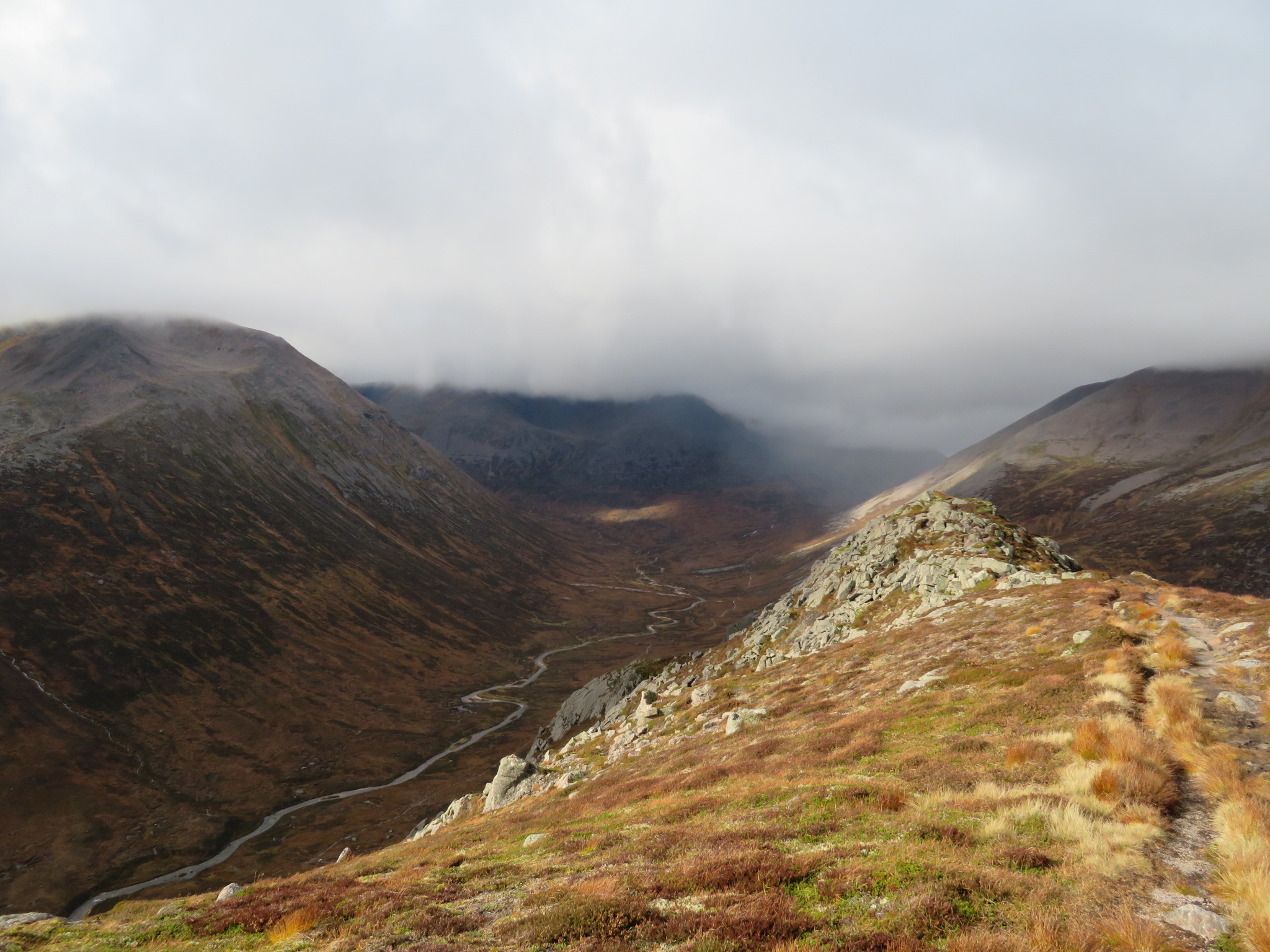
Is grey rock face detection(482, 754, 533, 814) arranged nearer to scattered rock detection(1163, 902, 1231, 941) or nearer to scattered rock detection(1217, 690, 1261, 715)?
scattered rock detection(1217, 690, 1261, 715)

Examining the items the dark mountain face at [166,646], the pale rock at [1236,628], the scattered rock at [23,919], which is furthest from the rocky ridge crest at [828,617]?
the dark mountain face at [166,646]

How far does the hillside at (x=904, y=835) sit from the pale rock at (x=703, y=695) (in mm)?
9986

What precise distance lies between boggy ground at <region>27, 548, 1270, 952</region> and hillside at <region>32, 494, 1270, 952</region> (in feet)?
0.22

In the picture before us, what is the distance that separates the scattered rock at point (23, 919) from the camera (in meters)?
15.0

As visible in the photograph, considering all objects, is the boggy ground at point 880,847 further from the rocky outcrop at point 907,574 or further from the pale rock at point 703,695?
the rocky outcrop at point 907,574

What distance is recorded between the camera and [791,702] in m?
33.4

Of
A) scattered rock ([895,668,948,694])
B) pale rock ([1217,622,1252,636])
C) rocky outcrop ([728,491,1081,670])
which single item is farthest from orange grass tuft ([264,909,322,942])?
rocky outcrop ([728,491,1081,670])

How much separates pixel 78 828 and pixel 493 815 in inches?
3442

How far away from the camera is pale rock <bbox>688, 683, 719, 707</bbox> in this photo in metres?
44.0

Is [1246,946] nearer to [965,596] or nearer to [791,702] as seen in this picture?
[791,702]

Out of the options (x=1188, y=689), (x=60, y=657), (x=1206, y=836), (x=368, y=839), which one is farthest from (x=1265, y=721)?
(x=60, y=657)

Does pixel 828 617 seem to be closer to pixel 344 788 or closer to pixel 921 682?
pixel 921 682

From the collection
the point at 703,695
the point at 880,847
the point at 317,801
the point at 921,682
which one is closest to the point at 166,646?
the point at 317,801

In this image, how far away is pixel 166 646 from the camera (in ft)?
409
